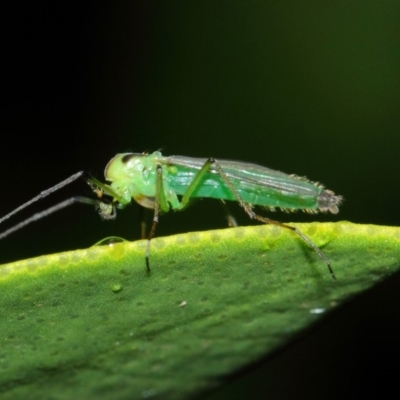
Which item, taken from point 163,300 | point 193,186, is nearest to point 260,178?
point 193,186

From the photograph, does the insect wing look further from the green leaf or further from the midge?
the green leaf

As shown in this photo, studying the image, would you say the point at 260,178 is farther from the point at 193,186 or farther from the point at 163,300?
the point at 163,300

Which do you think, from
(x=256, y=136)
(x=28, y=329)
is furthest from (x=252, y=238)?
(x=256, y=136)

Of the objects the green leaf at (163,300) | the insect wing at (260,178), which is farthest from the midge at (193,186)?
the green leaf at (163,300)

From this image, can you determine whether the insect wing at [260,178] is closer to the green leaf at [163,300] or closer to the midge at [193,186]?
the midge at [193,186]

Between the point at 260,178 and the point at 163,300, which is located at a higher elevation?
the point at 260,178

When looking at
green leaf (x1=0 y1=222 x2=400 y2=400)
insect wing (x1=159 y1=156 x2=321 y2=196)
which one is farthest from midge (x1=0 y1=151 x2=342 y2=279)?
green leaf (x1=0 y1=222 x2=400 y2=400)
